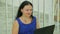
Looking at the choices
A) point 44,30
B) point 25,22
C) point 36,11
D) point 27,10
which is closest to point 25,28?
point 25,22

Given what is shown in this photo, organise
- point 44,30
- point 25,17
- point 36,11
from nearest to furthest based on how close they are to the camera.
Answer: point 44,30, point 25,17, point 36,11

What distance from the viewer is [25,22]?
6.58ft

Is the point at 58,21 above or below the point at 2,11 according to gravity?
below

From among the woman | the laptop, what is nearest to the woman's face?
the woman

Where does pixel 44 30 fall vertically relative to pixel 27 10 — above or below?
below

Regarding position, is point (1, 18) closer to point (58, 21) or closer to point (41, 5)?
point (41, 5)

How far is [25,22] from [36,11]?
81cm

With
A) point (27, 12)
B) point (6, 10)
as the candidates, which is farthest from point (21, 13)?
point (6, 10)

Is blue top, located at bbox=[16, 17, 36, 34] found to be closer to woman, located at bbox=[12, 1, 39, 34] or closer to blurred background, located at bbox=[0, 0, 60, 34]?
woman, located at bbox=[12, 1, 39, 34]

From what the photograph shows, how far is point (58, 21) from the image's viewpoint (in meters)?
2.79

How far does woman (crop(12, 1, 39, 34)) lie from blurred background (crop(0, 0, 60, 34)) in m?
0.73

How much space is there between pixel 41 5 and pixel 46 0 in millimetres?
126

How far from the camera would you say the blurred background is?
108 inches

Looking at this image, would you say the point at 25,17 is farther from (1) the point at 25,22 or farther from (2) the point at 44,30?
(2) the point at 44,30
